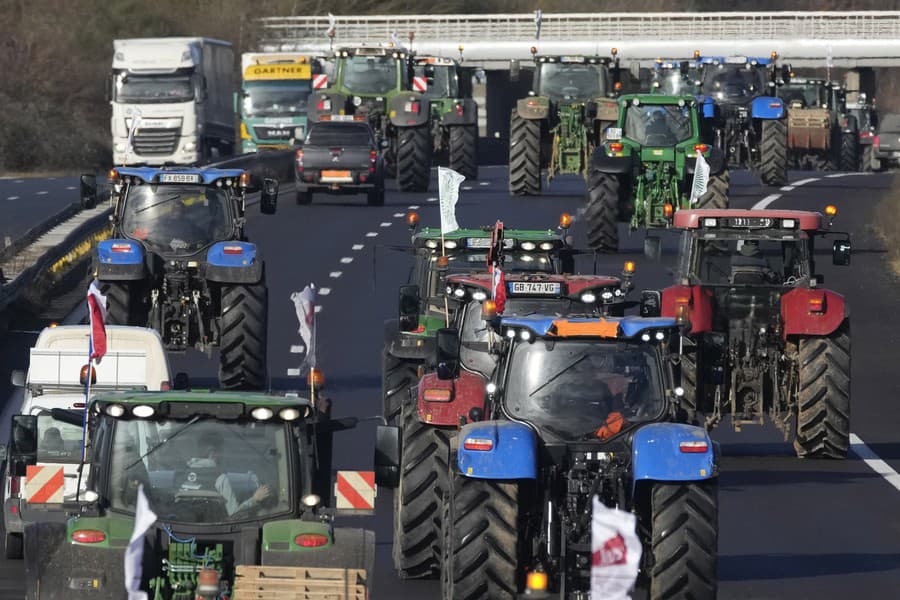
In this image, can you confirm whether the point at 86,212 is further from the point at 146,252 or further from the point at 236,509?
the point at 236,509

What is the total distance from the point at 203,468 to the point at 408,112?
3507cm

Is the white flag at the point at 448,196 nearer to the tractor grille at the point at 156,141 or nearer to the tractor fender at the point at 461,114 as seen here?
the tractor fender at the point at 461,114

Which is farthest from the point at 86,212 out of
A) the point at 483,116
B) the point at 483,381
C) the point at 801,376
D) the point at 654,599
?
the point at 483,116

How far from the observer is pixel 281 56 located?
7156 cm

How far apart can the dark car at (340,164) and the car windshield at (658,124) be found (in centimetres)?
951

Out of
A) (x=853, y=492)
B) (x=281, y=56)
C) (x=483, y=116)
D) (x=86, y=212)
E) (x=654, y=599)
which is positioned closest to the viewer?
(x=654, y=599)

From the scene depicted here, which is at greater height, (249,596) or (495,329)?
(495,329)

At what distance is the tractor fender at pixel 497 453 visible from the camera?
13508 mm

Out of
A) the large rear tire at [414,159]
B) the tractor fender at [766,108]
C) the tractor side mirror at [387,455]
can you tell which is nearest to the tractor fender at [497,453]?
the tractor side mirror at [387,455]

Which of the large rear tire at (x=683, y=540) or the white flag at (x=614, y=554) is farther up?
the white flag at (x=614, y=554)

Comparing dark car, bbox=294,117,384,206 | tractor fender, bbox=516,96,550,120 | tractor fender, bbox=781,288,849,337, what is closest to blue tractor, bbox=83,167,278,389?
tractor fender, bbox=781,288,849,337

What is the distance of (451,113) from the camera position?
49.5 meters

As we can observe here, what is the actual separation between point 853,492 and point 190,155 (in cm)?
4391

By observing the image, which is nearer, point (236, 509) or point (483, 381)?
point (236, 509)
